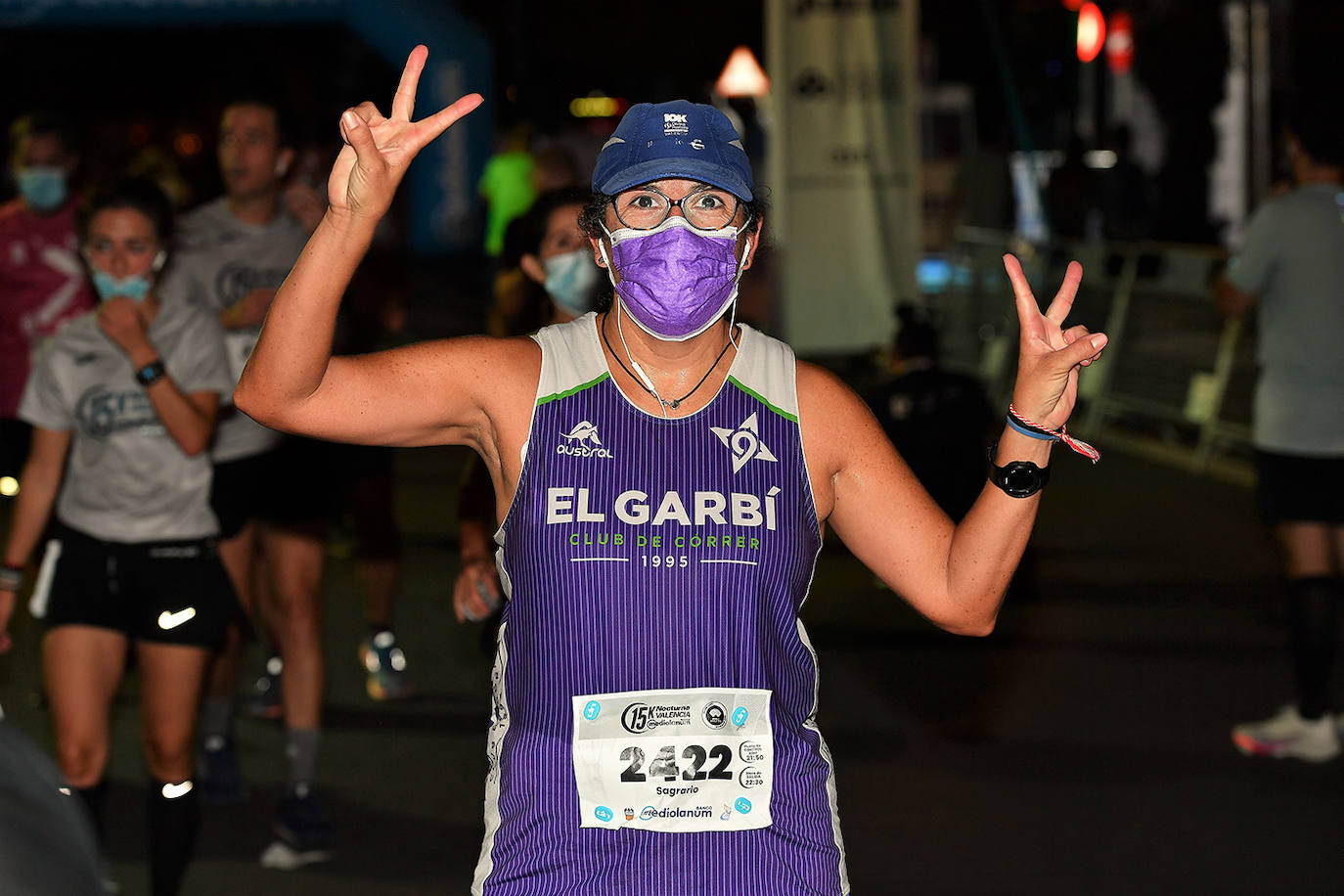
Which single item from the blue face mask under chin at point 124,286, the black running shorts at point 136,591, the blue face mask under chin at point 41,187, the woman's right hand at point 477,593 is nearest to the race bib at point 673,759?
the woman's right hand at point 477,593

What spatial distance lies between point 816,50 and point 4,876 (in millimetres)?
12571

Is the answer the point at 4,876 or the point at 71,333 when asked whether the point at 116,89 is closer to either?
the point at 71,333

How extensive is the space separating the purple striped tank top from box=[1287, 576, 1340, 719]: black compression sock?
421cm

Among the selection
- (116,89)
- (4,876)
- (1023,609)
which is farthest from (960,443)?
(116,89)

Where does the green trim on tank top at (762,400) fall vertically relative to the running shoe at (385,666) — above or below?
above

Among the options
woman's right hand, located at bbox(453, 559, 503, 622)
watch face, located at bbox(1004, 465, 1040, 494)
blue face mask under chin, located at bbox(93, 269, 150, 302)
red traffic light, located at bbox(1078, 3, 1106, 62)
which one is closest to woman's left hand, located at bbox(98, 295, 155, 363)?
blue face mask under chin, located at bbox(93, 269, 150, 302)

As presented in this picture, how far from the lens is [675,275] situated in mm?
2879

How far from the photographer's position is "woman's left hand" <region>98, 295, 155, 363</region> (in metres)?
4.86

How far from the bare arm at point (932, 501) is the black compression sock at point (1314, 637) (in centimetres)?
392

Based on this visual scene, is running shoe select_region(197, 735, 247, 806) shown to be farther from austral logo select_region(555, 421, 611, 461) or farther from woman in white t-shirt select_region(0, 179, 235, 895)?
austral logo select_region(555, 421, 611, 461)

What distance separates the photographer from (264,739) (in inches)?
280

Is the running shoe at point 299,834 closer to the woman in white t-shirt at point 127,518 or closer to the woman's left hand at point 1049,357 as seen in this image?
the woman in white t-shirt at point 127,518

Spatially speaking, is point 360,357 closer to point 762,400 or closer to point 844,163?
point 762,400

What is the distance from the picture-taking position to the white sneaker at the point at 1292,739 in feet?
21.8
